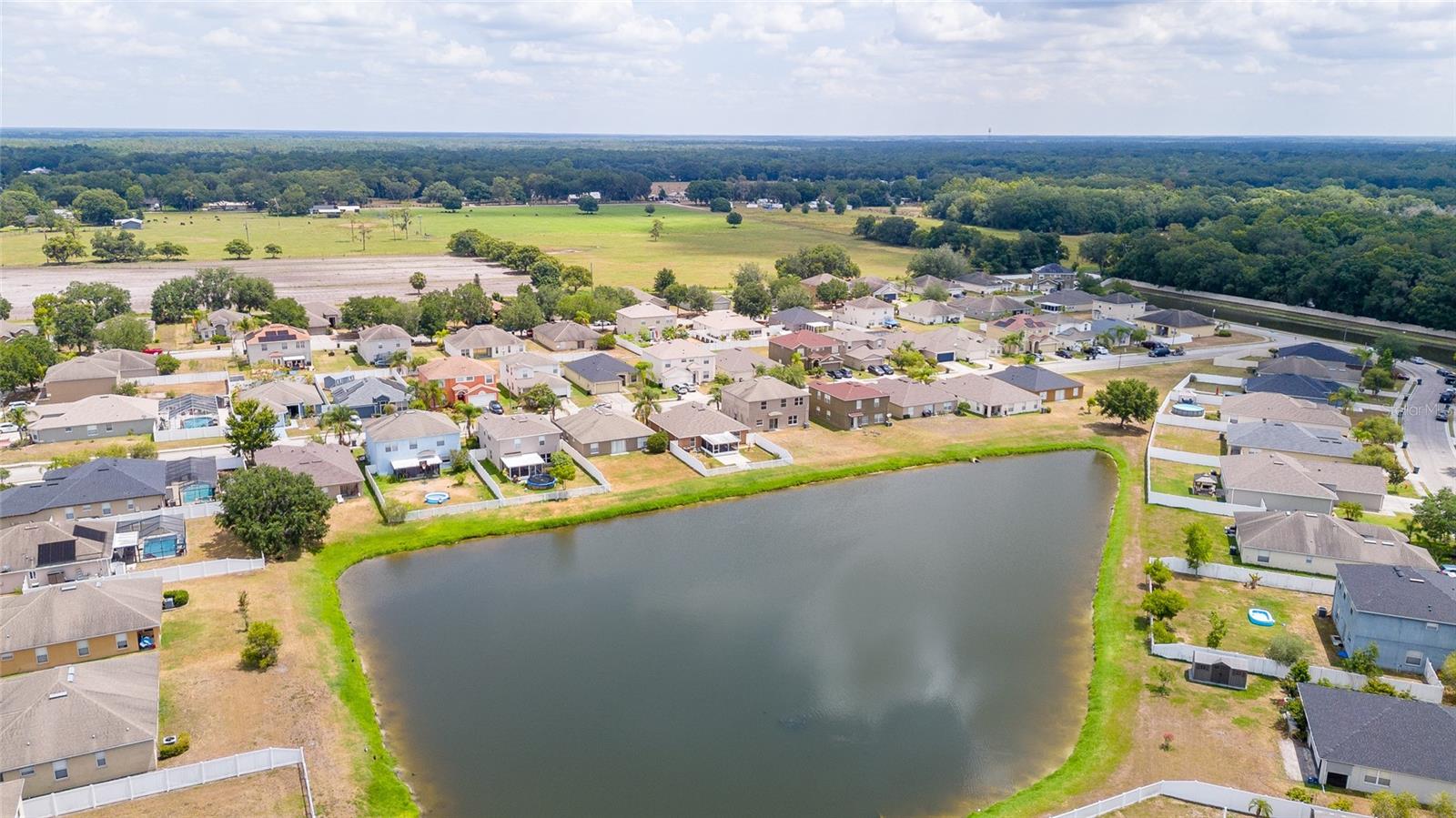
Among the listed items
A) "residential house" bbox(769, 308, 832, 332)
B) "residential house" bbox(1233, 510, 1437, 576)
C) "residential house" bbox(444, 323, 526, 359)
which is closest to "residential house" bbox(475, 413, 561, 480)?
"residential house" bbox(444, 323, 526, 359)

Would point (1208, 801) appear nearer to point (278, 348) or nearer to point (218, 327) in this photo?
point (278, 348)

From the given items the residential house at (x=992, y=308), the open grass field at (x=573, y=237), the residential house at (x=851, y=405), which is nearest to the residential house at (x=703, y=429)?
the residential house at (x=851, y=405)

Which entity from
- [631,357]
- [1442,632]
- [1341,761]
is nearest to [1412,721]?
[1341,761]

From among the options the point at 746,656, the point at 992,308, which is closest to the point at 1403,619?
the point at 746,656

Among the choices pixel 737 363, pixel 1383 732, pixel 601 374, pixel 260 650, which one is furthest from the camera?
pixel 737 363

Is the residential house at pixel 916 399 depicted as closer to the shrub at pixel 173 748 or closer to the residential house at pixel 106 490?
the residential house at pixel 106 490

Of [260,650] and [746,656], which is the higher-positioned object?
[260,650]

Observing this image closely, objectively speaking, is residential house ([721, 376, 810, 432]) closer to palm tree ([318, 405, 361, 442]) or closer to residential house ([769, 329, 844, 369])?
residential house ([769, 329, 844, 369])

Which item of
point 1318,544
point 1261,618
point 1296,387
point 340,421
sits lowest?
point 1261,618
